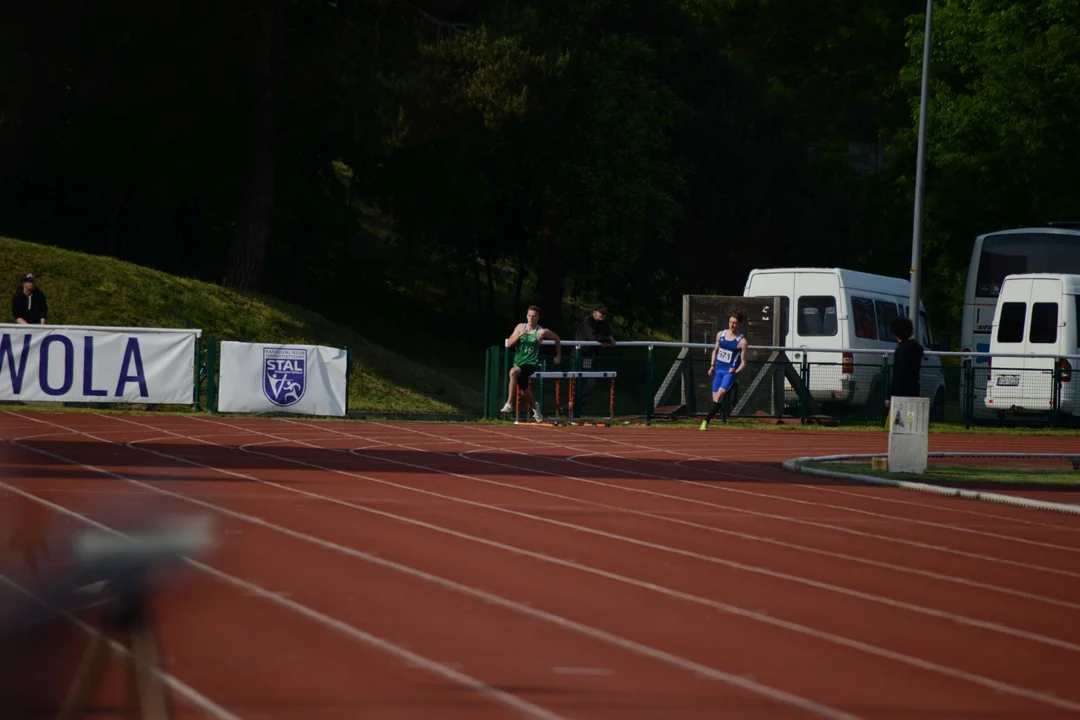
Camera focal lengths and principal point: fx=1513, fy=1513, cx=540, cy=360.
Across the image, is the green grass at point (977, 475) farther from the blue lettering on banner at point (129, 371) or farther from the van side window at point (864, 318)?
the van side window at point (864, 318)

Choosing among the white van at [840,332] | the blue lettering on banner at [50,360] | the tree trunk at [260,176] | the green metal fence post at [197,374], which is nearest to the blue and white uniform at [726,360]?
the white van at [840,332]

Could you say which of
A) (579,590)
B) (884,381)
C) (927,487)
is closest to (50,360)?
(927,487)

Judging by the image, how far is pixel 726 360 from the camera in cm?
2397

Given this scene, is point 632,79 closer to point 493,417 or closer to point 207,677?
point 493,417

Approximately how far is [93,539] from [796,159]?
5023 centimetres

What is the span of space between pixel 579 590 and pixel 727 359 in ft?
52.2

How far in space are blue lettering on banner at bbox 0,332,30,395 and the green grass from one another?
11.9m

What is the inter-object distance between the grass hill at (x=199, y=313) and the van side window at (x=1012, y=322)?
36.3 feet

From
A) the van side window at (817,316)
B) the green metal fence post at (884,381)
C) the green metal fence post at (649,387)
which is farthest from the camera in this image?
the van side window at (817,316)

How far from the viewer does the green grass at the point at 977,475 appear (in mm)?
16031

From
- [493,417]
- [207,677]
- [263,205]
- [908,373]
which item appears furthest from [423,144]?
[207,677]

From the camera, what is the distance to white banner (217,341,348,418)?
23.1 metres

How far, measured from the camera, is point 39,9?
106ft

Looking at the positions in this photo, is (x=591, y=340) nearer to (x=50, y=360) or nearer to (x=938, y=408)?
(x=938, y=408)
